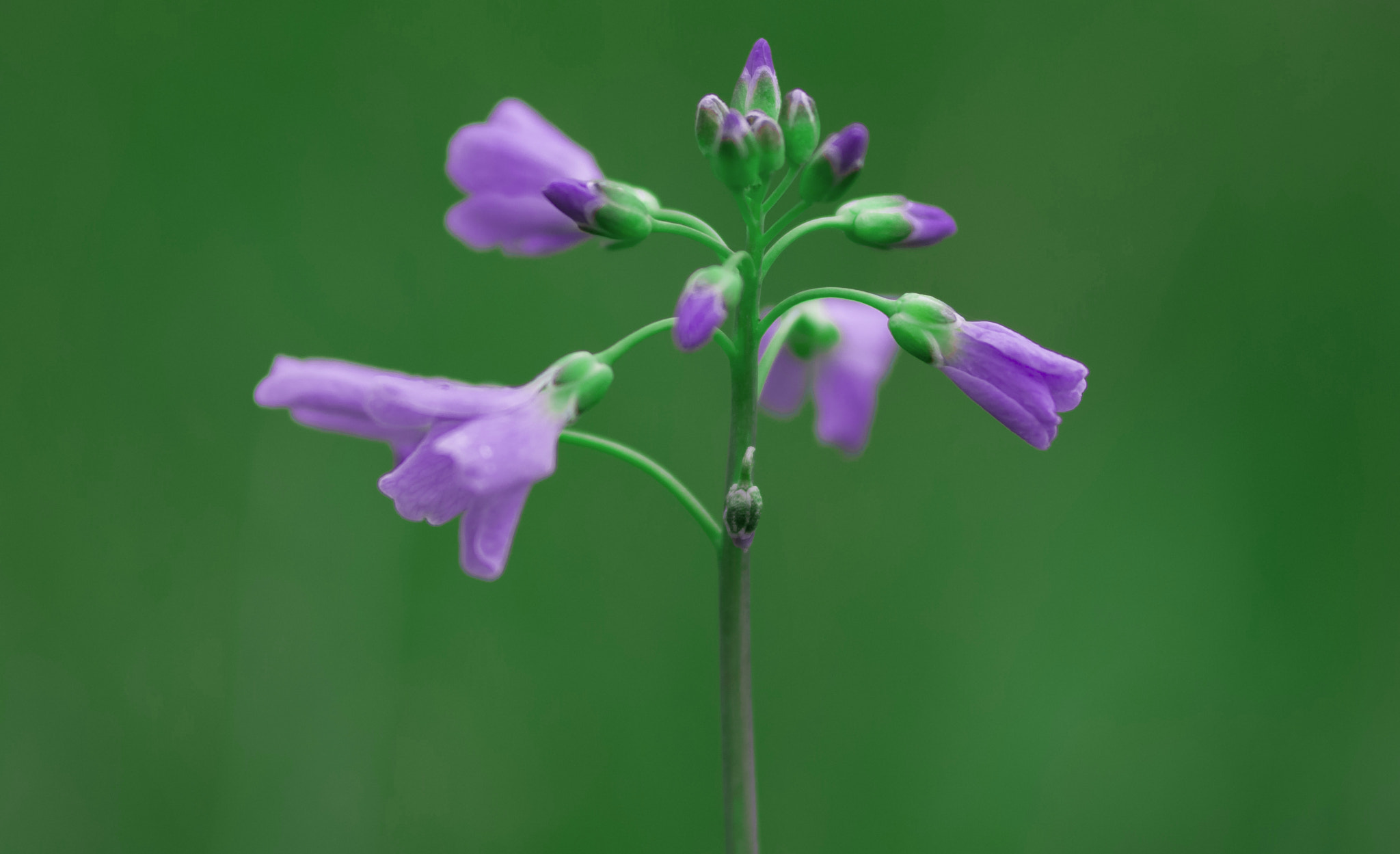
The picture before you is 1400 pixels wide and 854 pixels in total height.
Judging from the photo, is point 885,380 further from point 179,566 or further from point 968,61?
point 179,566

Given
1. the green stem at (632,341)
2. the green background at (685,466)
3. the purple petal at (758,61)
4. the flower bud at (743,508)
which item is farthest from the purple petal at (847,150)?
the green background at (685,466)

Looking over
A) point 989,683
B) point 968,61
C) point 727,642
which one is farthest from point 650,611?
point 968,61

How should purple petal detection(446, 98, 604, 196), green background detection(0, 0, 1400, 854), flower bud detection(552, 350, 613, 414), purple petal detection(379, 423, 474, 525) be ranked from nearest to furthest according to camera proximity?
purple petal detection(379, 423, 474, 525)
flower bud detection(552, 350, 613, 414)
purple petal detection(446, 98, 604, 196)
green background detection(0, 0, 1400, 854)

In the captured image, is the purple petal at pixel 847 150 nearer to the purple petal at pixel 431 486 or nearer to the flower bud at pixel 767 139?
the flower bud at pixel 767 139

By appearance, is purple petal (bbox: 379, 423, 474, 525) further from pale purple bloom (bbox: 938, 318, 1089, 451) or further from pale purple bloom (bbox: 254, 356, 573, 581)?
pale purple bloom (bbox: 938, 318, 1089, 451)

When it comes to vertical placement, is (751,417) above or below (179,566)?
above

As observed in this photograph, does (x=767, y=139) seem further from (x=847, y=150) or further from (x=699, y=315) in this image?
(x=699, y=315)

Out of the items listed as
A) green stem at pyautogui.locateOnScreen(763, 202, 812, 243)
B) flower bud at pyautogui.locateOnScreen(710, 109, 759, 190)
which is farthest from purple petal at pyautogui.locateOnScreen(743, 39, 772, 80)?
green stem at pyautogui.locateOnScreen(763, 202, 812, 243)
